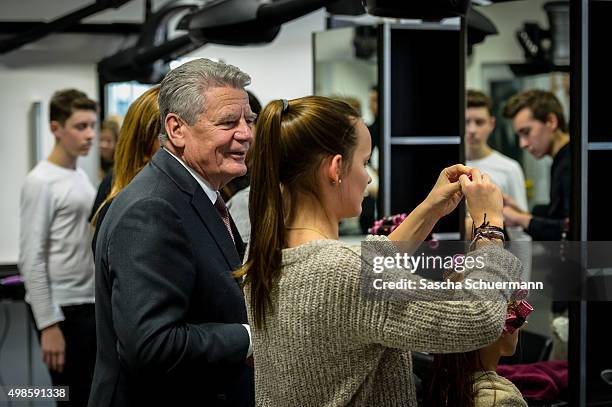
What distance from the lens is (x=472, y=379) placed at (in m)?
1.62

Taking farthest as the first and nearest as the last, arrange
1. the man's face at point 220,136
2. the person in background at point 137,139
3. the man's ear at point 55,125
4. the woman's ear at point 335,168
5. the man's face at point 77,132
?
1. the man's ear at point 55,125
2. the man's face at point 77,132
3. the person in background at point 137,139
4. the man's face at point 220,136
5. the woman's ear at point 335,168

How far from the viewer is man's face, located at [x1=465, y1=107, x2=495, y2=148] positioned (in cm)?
422

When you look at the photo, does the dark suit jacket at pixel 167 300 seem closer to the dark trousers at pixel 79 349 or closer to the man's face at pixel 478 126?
the dark trousers at pixel 79 349

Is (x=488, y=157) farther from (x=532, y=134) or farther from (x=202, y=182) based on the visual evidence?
(x=202, y=182)

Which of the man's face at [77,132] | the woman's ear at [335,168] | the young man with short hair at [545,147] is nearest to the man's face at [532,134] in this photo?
the young man with short hair at [545,147]

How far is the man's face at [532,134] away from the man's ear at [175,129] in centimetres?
266

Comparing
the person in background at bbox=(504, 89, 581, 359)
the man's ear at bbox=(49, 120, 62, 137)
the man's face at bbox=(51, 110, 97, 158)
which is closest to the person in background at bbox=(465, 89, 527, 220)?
the person in background at bbox=(504, 89, 581, 359)

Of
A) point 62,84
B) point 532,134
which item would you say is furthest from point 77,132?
point 62,84

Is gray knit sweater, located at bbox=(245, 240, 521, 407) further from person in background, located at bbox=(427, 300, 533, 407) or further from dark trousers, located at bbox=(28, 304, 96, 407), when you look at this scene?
dark trousers, located at bbox=(28, 304, 96, 407)

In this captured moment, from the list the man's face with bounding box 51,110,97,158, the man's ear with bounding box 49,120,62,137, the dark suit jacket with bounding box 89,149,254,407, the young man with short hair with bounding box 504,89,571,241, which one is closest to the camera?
the dark suit jacket with bounding box 89,149,254,407

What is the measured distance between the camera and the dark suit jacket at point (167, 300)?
169cm

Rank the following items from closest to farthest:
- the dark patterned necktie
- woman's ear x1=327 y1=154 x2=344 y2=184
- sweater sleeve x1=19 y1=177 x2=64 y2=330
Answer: woman's ear x1=327 y1=154 x2=344 y2=184 < the dark patterned necktie < sweater sleeve x1=19 y1=177 x2=64 y2=330

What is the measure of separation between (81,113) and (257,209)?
282 centimetres

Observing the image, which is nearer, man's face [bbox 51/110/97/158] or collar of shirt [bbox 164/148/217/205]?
collar of shirt [bbox 164/148/217/205]
